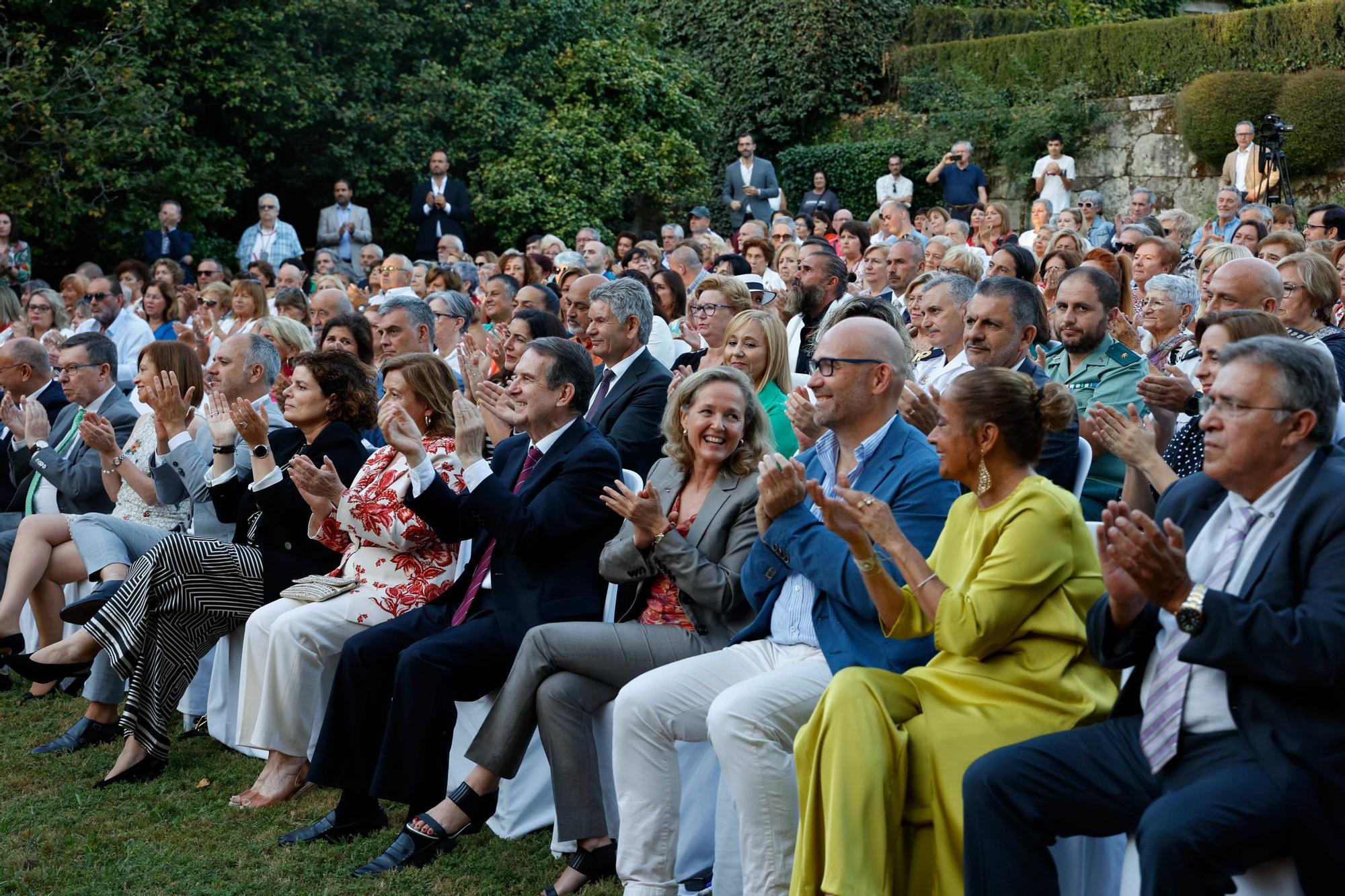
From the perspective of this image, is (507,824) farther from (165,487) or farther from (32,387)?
(32,387)

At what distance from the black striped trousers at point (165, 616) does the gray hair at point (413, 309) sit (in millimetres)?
1839

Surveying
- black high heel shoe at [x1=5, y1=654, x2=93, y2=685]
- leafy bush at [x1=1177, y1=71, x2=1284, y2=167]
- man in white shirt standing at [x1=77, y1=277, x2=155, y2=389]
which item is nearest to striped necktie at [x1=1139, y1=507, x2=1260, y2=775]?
black high heel shoe at [x1=5, y1=654, x2=93, y2=685]

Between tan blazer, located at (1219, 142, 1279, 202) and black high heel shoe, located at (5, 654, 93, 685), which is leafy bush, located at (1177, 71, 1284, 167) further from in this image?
black high heel shoe, located at (5, 654, 93, 685)

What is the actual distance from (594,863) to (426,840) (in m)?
0.57

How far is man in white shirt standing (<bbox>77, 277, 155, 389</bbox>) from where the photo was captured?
10469mm

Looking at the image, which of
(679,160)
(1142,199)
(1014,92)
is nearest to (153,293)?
(1142,199)

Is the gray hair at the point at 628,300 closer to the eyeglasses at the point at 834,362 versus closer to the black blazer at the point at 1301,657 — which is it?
the eyeglasses at the point at 834,362

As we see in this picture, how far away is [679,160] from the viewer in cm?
1977

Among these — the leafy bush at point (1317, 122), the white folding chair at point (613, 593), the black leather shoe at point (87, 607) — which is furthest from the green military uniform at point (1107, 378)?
the leafy bush at point (1317, 122)

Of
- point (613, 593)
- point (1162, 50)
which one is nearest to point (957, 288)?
point (613, 593)

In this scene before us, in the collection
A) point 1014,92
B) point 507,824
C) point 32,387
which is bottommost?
point 507,824

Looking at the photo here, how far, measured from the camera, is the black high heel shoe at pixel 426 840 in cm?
442

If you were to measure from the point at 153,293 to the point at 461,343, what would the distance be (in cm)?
538

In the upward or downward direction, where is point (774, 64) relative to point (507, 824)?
upward
